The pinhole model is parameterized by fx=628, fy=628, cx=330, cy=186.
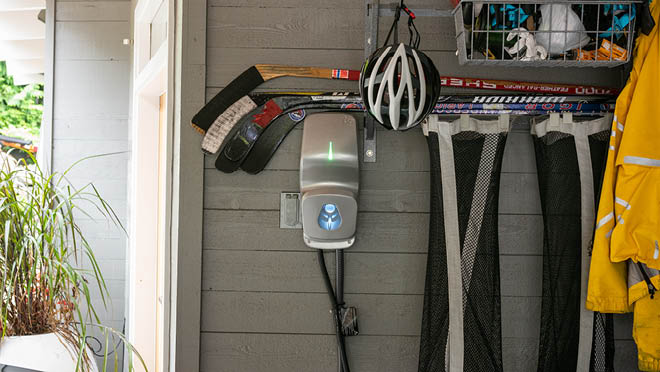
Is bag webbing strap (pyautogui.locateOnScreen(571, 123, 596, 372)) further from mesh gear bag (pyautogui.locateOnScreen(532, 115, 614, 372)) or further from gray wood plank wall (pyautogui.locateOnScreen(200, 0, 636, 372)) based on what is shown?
gray wood plank wall (pyautogui.locateOnScreen(200, 0, 636, 372))

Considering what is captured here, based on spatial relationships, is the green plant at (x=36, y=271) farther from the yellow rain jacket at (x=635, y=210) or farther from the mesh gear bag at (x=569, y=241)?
the yellow rain jacket at (x=635, y=210)

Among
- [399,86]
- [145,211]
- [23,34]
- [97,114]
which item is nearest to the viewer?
→ [399,86]

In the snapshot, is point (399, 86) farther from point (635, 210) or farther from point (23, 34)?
point (23, 34)

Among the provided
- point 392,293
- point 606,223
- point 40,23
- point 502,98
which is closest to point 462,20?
point 502,98

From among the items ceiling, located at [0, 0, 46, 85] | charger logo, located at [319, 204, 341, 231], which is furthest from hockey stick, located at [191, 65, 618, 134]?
ceiling, located at [0, 0, 46, 85]

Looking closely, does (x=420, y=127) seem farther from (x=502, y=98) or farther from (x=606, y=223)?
(x=606, y=223)

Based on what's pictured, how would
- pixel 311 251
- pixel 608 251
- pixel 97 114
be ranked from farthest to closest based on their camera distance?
pixel 97 114 < pixel 311 251 < pixel 608 251

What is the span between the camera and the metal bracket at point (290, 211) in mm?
1977

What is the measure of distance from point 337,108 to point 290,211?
14.0 inches

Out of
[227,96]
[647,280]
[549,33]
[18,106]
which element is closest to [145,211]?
[227,96]

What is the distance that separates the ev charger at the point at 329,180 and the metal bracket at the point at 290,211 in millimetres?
87

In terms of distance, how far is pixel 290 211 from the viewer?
1.98 meters

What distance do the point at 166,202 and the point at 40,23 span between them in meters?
3.31

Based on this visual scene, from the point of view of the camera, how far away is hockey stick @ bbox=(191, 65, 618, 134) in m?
1.95
